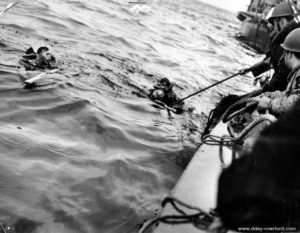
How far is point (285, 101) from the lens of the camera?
13.1 ft

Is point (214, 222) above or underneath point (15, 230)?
above

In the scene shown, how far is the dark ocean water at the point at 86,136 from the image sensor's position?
3.61m

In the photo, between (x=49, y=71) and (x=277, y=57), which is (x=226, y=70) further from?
(x=49, y=71)

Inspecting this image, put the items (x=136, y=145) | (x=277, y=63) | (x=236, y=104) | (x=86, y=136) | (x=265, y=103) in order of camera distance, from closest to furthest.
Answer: (x=265, y=103)
(x=236, y=104)
(x=86, y=136)
(x=136, y=145)
(x=277, y=63)

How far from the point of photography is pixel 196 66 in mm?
13305

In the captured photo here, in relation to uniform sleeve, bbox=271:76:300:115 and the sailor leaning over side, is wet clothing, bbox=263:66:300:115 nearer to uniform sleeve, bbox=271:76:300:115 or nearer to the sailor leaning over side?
uniform sleeve, bbox=271:76:300:115

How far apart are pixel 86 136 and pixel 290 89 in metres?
3.12

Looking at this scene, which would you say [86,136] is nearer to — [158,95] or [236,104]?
[236,104]

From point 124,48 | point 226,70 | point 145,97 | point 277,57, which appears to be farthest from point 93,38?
point 277,57

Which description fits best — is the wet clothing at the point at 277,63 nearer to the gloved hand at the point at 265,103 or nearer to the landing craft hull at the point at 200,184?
the gloved hand at the point at 265,103

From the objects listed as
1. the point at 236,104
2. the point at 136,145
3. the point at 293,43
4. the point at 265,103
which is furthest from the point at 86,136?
the point at 293,43

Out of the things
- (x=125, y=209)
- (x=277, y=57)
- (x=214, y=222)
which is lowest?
(x=125, y=209)

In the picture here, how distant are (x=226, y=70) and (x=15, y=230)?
12949 millimetres

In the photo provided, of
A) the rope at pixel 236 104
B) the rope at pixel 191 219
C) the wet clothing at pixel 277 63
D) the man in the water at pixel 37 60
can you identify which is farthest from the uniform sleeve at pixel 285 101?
the man in the water at pixel 37 60
